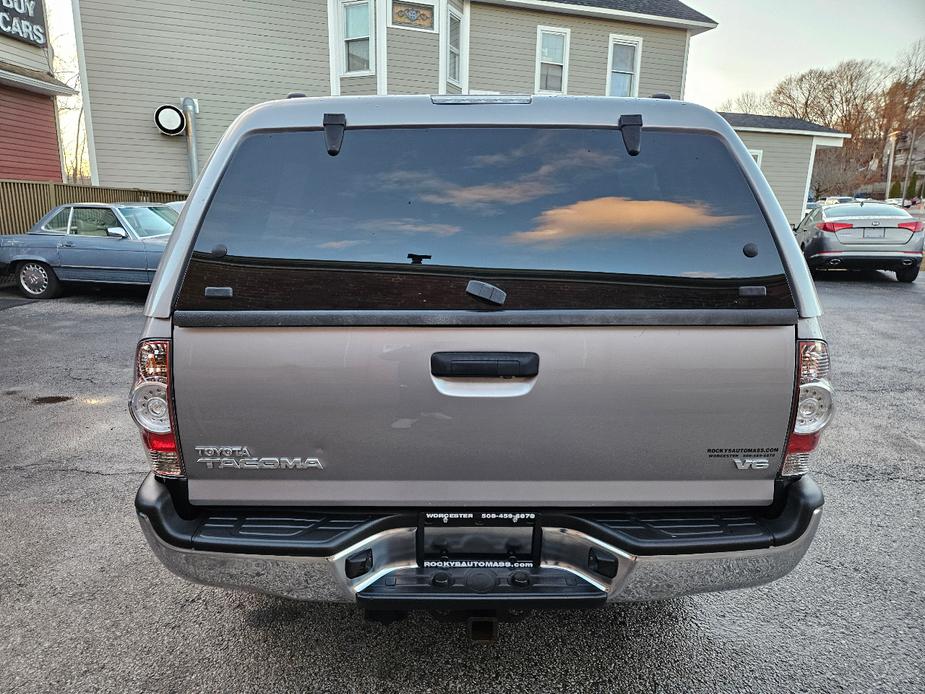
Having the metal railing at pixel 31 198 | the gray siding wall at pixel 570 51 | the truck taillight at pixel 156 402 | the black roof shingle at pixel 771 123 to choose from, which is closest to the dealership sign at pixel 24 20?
the metal railing at pixel 31 198

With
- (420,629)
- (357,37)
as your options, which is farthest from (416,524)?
(357,37)

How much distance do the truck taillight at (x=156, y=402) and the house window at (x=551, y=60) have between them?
16504 mm

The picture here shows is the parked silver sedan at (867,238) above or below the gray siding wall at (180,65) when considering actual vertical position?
→ below

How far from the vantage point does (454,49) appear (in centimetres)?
1559

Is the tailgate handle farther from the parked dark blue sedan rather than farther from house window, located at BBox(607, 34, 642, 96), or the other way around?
house window, located at BBox(607, 34, 642, 96)

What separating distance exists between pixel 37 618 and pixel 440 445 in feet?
6.89

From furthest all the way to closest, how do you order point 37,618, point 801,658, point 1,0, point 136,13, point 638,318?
point 136,13 < point 1,0 < point 37,618 < point 801,658 < point 638,318

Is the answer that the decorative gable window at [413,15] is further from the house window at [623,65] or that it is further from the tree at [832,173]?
the tree at [832,173]

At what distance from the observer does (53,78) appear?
15.0 m

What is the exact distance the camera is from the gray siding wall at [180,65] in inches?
562

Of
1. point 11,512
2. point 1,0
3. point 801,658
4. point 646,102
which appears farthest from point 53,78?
point 801,658

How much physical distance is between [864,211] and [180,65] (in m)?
15.6

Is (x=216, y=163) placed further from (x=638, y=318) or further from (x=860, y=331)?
(x=860, y=331)

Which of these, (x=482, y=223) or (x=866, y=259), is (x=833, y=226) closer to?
(x=866, y=259)
